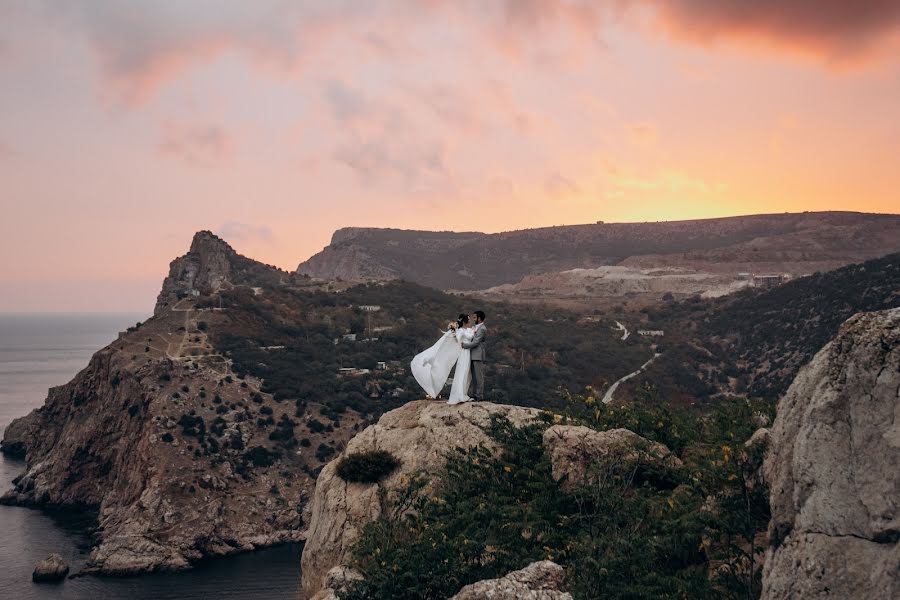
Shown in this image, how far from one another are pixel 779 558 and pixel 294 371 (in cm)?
7982

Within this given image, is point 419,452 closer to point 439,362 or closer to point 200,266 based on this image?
point 439,362

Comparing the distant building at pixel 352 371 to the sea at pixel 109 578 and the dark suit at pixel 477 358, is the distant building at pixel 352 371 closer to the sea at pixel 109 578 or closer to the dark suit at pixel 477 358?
the sea at pixel 109 578

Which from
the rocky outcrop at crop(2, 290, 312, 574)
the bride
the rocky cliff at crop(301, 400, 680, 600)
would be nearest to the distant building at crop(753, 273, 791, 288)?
the rocky outcrop at crop(2, 290, 312, 574)

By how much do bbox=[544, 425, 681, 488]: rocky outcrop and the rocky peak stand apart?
114413mm

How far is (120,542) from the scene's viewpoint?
193 ft

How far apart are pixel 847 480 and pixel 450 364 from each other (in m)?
14.3

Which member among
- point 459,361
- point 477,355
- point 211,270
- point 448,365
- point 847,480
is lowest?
point 847,480

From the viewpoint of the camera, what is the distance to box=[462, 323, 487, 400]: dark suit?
2095 cm

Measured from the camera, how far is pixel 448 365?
21.8 metres

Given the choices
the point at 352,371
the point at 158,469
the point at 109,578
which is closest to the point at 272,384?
the point at 352,371

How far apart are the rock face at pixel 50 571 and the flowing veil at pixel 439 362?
46.4 m

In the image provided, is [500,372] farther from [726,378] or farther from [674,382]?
[726,378]

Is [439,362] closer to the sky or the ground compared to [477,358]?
closer to the ground

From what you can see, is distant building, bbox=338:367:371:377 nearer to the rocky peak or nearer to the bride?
the rocky peak
